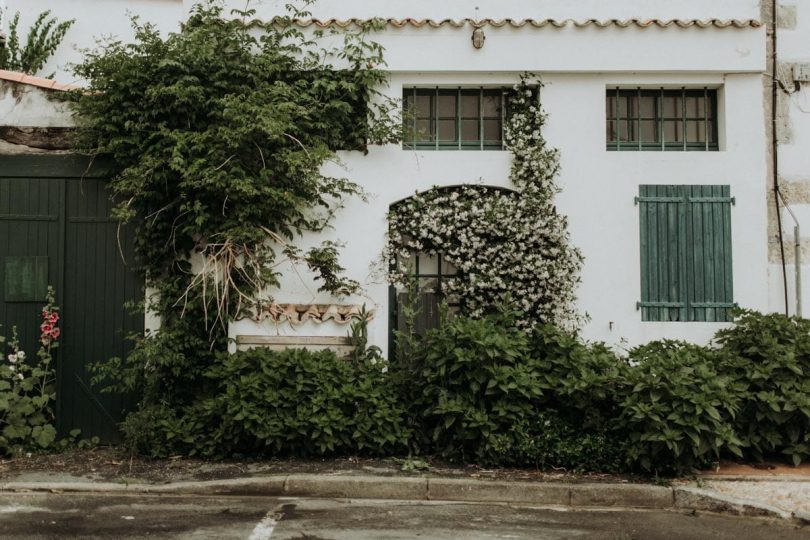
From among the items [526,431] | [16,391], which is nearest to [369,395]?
[526,431]

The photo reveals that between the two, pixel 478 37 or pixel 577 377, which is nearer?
pixel 577 377

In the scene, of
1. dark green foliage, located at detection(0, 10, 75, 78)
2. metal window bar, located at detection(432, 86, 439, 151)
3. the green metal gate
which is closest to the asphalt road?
the green metal gate

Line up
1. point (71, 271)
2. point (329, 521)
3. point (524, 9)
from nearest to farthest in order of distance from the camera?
point (329, 521) → point (71, 271) → point (524, 9)

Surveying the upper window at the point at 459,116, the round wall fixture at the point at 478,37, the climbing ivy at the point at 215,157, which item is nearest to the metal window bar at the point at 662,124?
the upper window at the point at 459,116

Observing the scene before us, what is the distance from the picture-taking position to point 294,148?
780 centimetres

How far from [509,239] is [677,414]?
260 cm

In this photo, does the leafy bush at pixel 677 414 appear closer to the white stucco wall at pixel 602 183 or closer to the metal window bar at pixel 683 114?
the white stucco wall at pixel 602 183

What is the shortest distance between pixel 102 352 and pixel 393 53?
466cm

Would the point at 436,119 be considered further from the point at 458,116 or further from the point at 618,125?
the point at 618,125

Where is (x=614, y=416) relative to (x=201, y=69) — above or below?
below

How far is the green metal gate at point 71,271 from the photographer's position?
→ 26.2ft

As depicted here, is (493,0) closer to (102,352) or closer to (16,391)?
(102,352)

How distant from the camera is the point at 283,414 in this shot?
6.98 meters

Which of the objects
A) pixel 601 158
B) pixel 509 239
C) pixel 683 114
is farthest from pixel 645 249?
pixel 683 114
